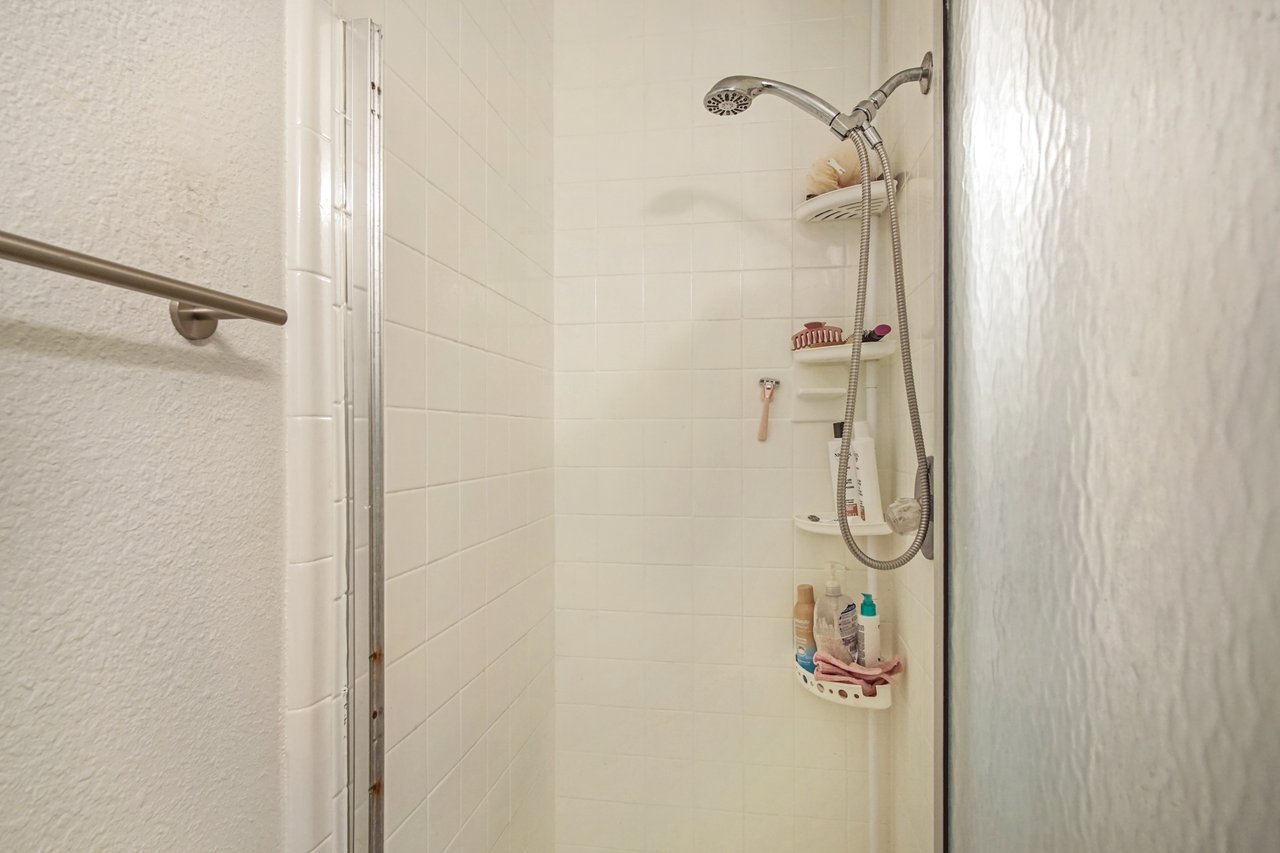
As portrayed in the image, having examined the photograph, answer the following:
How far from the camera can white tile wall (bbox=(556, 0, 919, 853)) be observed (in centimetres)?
140

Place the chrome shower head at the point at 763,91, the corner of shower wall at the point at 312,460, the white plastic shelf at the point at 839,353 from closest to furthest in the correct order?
1. the corner of shower wall at the point at 312,460
2. the chrome shower head at the point at 763,91
3. the white plastic shelf at the point at 839,353

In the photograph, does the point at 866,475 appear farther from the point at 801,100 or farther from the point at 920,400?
the point at 801,100

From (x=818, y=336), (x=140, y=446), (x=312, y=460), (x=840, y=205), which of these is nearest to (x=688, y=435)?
(x=818, y=336)

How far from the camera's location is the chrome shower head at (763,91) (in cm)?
107

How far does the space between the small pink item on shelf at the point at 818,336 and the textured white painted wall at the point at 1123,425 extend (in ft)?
2.78

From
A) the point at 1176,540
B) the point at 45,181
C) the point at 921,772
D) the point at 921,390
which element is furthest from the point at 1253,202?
the point at 921,772

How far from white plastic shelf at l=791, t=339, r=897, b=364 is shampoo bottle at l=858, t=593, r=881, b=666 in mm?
526

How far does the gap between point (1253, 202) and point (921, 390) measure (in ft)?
2.96

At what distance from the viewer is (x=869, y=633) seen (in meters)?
1.22

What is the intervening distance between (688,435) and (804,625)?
535 mm

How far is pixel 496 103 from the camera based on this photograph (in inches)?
45.2

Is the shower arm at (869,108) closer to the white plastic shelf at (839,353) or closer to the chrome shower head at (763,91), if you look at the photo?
the chrome shower head at (763,91)

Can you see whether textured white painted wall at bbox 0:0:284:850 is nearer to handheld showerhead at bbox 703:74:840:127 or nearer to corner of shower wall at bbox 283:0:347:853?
corner of shower wall at bbox 283:0:347:853

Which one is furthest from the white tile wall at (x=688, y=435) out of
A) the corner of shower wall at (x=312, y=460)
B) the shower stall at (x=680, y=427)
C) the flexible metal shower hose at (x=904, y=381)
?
the corner of shower wall at (x=312, y=460)
